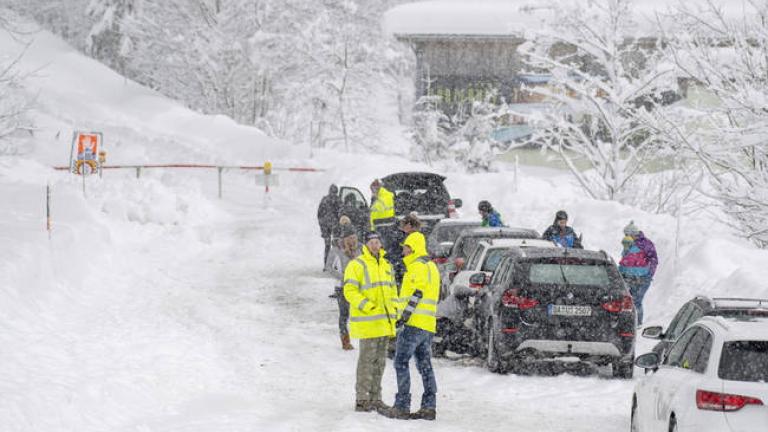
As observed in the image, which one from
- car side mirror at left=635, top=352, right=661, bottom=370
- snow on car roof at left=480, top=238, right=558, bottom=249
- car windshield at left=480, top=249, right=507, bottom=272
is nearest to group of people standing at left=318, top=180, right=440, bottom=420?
car side mirror at left=635, top=352, right=661, bottom=370

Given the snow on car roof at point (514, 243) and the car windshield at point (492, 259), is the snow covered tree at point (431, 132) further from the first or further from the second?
the car windshield at point (492, 259)

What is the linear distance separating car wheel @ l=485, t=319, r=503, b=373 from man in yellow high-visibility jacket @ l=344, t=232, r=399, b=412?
2.40m

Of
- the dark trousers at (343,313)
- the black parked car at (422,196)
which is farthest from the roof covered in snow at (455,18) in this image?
the dark trousers at (343,313)

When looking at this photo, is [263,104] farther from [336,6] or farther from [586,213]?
[586,213]

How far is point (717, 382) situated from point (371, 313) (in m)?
4.74

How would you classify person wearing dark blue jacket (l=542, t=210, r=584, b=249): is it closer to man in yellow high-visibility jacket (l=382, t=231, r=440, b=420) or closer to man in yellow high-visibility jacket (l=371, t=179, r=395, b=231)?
man in yellow high-visibility jacket (l=371, t=179, r=395, b=231)

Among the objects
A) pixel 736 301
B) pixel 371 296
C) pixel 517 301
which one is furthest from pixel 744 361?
pixel 517 301

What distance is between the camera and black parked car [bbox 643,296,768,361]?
10.4 m

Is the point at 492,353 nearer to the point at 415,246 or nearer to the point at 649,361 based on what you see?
the point at 415,246

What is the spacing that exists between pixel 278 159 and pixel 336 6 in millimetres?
10442

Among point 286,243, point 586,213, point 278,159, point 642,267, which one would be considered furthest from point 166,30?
point 642,267

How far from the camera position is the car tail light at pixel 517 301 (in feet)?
43.7

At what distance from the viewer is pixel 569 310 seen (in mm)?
13273

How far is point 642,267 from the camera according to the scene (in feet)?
55.5
